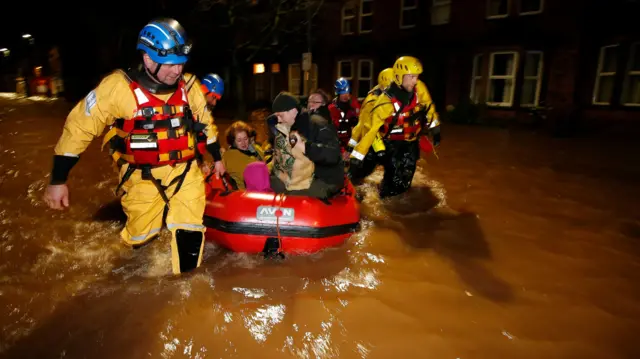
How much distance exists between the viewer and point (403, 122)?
5.66 meters

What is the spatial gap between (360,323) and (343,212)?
130 cm

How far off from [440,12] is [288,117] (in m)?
14.5

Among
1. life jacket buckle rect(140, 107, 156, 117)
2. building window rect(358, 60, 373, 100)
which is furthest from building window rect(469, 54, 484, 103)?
life jacket buckle rect(140, 107, 156, 117)

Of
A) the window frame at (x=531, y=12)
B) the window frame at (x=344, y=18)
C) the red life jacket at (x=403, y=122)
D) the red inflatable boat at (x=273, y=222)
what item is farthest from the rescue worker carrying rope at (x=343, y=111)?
the window frame at (x=344, y=18)

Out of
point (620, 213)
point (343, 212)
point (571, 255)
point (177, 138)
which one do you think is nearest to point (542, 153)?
point (620, 213)

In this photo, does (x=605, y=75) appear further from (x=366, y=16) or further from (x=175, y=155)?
(x=175, y=155)

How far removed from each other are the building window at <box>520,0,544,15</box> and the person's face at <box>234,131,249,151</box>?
42.3 ft

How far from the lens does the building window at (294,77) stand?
2302 cm

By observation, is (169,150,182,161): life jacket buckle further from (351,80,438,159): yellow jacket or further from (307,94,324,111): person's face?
(307,94,324,111): person's face

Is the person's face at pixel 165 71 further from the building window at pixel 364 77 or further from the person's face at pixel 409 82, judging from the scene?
the building window at pixel 364 77

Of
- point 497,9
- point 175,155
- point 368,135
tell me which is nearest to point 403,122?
point 368,135

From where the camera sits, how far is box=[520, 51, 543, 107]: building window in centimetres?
1384

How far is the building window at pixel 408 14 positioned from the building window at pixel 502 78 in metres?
3.93

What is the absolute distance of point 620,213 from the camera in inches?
209
